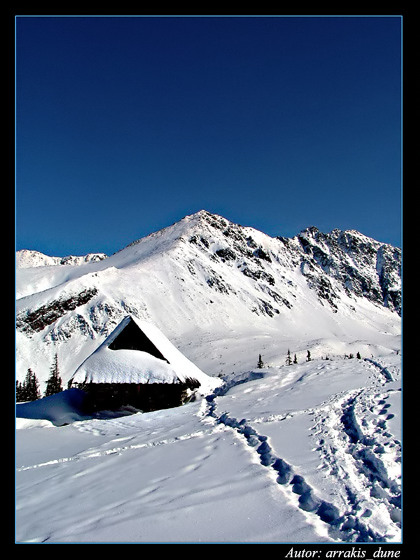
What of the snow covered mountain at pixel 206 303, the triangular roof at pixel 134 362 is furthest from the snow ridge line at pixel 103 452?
the snow covered mountain at pixel 206 303

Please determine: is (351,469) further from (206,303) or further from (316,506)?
(206,303)

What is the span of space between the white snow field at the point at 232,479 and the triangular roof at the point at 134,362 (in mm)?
7377

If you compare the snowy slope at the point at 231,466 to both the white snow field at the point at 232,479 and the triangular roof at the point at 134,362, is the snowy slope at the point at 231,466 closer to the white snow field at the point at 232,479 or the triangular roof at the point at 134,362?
the white snow field at the point at 232,479

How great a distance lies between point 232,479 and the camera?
19.0ft

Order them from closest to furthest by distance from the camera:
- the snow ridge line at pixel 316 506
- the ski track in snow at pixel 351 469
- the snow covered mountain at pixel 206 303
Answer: the snow ridge line at pixel 316 506
the ski track in snow at pixel 351 469
the snow covered mountain at pixel 206 303

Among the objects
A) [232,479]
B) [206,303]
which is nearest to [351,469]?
[232,479]

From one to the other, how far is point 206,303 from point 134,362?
94523mm

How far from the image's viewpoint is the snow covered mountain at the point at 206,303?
80.4 metres

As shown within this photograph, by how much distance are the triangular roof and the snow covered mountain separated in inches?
1534

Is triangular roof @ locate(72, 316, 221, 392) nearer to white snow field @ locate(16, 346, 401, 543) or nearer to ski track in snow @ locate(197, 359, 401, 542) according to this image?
white snow field @ locate(16, 346, 401, 543)

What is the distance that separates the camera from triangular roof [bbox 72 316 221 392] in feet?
66.3
